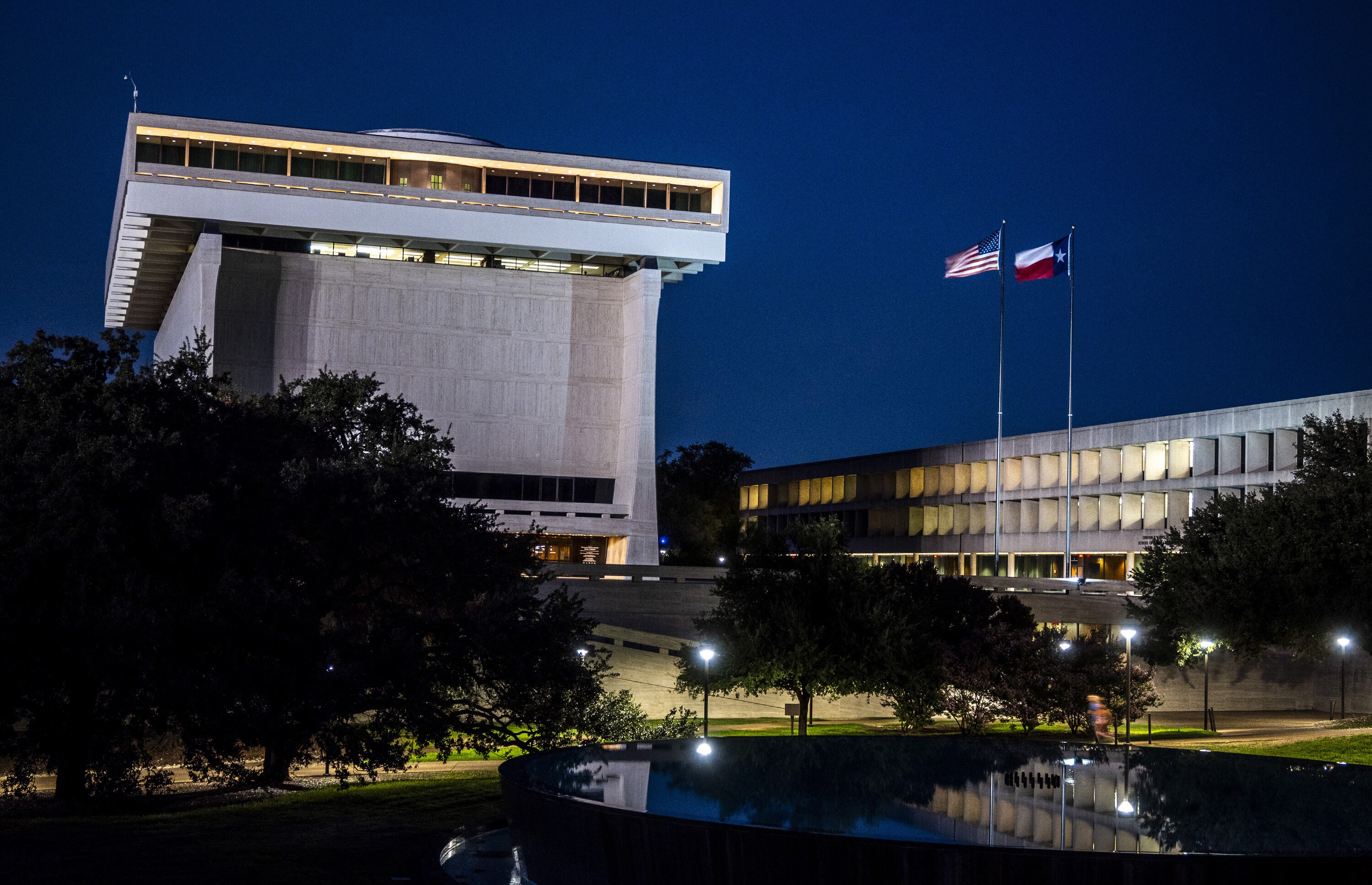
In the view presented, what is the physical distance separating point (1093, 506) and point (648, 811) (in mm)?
67469

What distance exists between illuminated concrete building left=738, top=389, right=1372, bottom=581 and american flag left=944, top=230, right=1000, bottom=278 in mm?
14106

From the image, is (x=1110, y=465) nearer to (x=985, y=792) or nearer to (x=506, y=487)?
(x=506, y=487)

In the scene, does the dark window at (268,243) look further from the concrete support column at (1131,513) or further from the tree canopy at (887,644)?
the concrete support column at (1131,513)

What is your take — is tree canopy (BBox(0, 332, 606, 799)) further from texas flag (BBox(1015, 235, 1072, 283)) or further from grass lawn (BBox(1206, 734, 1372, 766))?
texas flag (BBox(1015, 235, 1072, 283))

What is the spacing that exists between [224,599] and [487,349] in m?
51.1

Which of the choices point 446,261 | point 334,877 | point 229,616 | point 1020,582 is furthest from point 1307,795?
point 446,261

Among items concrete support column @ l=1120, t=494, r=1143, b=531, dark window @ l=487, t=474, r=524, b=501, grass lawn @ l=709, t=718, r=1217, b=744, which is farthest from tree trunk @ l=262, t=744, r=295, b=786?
concrete support column @ l=1120, t=494, r=1143, b=531

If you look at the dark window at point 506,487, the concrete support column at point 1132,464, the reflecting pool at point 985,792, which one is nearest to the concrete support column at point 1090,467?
the concrete support column at point 1132,464

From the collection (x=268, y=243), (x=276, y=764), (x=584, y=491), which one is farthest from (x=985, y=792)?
(x=268, y=243)

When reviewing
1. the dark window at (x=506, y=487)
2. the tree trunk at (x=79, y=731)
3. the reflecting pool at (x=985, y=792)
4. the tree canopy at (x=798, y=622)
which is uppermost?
the dark window at (x=506, y=487)

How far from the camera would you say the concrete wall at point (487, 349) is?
68812 mm

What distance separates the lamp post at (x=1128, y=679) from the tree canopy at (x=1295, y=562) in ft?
6.49

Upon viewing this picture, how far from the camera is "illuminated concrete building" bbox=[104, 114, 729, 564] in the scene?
66688 millimetres

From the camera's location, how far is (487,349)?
7150 cm
